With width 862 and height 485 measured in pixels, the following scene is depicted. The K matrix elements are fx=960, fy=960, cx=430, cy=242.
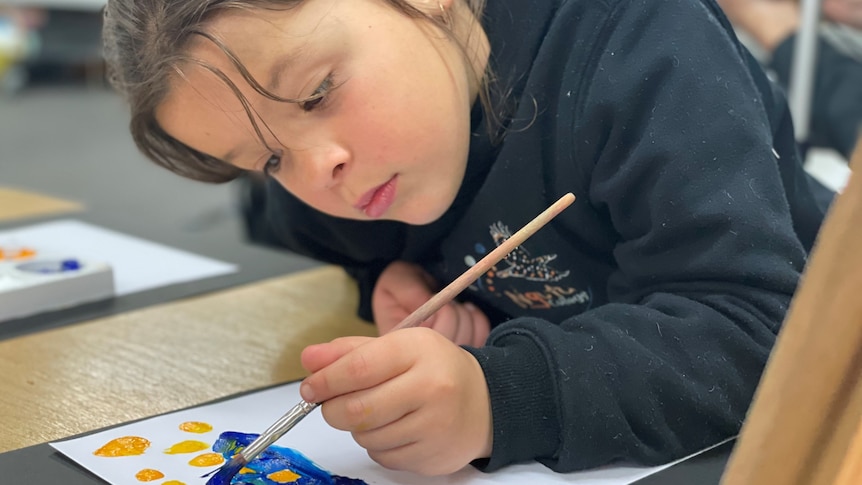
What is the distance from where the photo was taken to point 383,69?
0.59 meters

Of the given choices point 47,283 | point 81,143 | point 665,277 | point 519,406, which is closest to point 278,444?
point 519,406

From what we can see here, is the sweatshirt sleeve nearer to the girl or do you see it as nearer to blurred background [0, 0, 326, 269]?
the girl

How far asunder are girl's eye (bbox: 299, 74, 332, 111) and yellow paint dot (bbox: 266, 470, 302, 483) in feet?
0.71

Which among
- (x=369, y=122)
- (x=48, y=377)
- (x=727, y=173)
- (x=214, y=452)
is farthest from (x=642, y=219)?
(x=48, y=377)

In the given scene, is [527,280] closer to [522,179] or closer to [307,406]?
[522,179]

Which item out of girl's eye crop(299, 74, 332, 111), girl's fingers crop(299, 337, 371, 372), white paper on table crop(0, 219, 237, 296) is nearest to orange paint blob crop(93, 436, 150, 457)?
girl's fingers crop(299, 337, 371, 372)

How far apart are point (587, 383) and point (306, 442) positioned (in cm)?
16

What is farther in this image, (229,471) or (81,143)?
(81,143)

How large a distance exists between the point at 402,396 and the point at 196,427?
16 centimetres

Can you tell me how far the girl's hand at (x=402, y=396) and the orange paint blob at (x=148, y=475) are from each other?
9 cm

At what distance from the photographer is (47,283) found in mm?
768

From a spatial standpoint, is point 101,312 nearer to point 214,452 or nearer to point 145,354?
point 145,354

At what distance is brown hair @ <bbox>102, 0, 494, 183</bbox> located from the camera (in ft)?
1.84

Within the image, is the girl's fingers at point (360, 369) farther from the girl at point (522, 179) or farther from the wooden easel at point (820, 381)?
the wooden easel at point (820, 381)
